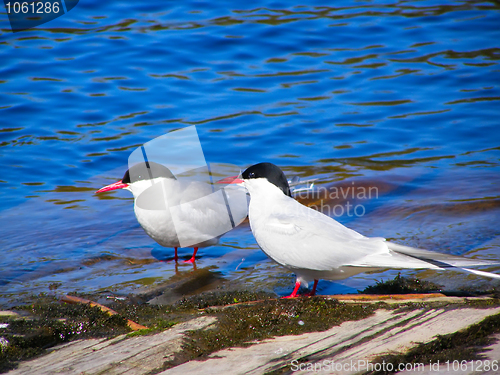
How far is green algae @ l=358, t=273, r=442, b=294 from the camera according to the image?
4.06 metres

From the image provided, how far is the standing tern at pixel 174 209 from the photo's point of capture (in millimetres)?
5461

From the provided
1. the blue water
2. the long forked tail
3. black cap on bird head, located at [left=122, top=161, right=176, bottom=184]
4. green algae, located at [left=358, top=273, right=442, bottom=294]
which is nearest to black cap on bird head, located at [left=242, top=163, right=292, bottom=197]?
the blue water

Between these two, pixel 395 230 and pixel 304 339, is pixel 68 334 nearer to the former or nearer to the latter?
pixel 304 339

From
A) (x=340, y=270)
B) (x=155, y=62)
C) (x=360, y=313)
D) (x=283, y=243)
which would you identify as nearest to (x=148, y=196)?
(x=283, y=243)

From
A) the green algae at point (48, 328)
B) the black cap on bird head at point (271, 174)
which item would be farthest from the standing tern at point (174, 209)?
the green algae at point (48, 328)

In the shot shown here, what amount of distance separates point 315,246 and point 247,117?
20.8 feet

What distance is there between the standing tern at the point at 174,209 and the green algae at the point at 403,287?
217cm

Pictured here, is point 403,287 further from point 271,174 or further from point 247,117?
point 247,117

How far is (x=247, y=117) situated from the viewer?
10.0 meters

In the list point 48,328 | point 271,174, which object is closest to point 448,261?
point 271,174

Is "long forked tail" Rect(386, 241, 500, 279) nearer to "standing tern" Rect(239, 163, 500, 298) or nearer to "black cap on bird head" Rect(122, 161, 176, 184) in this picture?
"standing tern" Rect(239, 163, 500, 298)

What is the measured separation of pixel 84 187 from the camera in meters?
7.95

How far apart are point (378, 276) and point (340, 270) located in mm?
889

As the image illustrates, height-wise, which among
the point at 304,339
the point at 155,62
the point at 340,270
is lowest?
the point at 340,270
